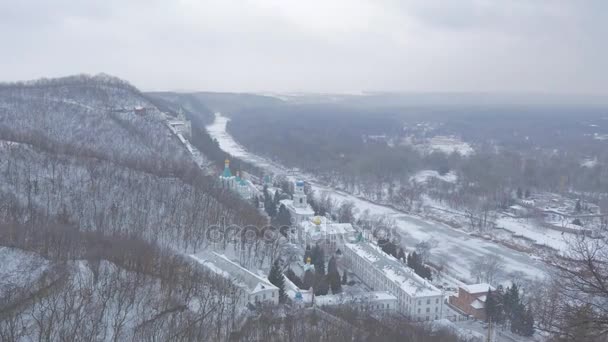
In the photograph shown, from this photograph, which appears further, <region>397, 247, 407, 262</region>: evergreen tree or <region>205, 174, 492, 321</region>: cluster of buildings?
<region>397, 247, 407, 262</region>: evergreen tree

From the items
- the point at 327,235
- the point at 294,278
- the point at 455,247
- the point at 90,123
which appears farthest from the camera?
the point at 90,123

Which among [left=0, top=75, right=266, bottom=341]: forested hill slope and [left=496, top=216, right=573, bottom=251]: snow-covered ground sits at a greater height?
[left=0, top=75, right=266, bottom=341]: forested hill slope

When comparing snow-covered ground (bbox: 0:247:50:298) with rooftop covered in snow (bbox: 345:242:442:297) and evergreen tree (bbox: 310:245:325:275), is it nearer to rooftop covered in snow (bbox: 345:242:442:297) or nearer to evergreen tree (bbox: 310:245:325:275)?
evergreen tree (bbox: 310:245:325:275)

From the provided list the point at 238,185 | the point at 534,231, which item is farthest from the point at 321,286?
the point at 534,231

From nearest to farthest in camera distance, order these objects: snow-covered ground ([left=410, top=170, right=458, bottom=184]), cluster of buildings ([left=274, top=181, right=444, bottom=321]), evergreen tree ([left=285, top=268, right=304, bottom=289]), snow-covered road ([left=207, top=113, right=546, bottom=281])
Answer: cluster of buildings ([left=274, top=181, right=444, bottom=321]) → evergreen tree ([left=285, top=268, right=304, bottom=289]) → snow-covered road ([left=207, top=113, right=546, bottom=281]) → snow-covered ground ([left=410, top=170, right=458, bottom=184])

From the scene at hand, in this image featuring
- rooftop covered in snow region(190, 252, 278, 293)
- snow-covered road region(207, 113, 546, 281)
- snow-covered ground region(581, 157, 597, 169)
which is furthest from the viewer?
snow-covered ground region(581, 157, 597, 169)

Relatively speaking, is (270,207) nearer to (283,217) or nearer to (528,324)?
(283,217)

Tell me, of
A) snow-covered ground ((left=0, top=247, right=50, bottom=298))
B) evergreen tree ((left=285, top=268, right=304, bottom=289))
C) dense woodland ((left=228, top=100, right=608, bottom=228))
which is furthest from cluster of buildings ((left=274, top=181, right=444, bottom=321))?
dense woodland ((left=228, top=100, right=608, bottom=228))
